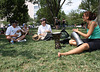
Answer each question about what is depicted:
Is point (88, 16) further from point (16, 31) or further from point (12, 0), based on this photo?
point (12, 0)

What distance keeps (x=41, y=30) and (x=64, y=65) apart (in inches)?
169

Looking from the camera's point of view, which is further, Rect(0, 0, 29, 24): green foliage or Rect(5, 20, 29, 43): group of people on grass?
Rect(0, 0, 29, 24): green foliage

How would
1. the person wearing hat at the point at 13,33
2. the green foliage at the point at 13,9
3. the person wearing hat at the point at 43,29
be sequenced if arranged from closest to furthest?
the person wearing hat at the point at 13,33
the person wearing hat at the point at 43,29
the green foliage at the point at 13,9

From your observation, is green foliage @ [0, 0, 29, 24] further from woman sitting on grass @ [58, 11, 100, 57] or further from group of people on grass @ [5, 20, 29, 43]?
woman sitting on grass @ [58, 11, 100, 57]

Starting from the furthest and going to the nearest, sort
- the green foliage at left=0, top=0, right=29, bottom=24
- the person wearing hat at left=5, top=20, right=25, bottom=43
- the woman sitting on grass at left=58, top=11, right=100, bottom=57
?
1. the green foliage at left=0, top=0, right=29, bottom=24
2. the person wearing hat at left=5, top=20, right=25, bottom=43
3. the woman sitting on grass at left=58, top=11, right=100, bottom=57

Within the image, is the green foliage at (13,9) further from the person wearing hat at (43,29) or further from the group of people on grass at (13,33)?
the person wearing hat at (43,29)

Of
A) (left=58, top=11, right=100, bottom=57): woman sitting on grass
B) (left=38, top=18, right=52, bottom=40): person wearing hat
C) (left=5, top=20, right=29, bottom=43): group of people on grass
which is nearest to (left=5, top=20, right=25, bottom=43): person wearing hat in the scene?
(left=5, top=20, right=29, bottom=43): group of people on grass

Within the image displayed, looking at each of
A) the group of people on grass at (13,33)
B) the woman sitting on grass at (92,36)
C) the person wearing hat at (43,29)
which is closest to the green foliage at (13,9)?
the group of people on grass at (13,33)

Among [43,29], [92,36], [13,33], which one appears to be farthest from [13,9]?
[92,36]

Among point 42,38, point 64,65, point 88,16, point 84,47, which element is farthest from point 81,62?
point 42,38

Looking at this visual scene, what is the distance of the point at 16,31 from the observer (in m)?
6.39

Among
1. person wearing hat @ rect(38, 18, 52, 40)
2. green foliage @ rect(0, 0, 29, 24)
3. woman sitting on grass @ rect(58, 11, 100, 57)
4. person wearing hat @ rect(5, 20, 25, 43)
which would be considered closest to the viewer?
woman sitting on grass @ rect(58, 11, 100, 57)

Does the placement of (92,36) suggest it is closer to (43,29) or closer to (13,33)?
(43,29)

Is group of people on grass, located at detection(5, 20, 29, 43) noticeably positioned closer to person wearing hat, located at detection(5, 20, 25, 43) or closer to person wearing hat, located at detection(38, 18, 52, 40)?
person wearing hat, located at detection(5, 20, 25, 43)
